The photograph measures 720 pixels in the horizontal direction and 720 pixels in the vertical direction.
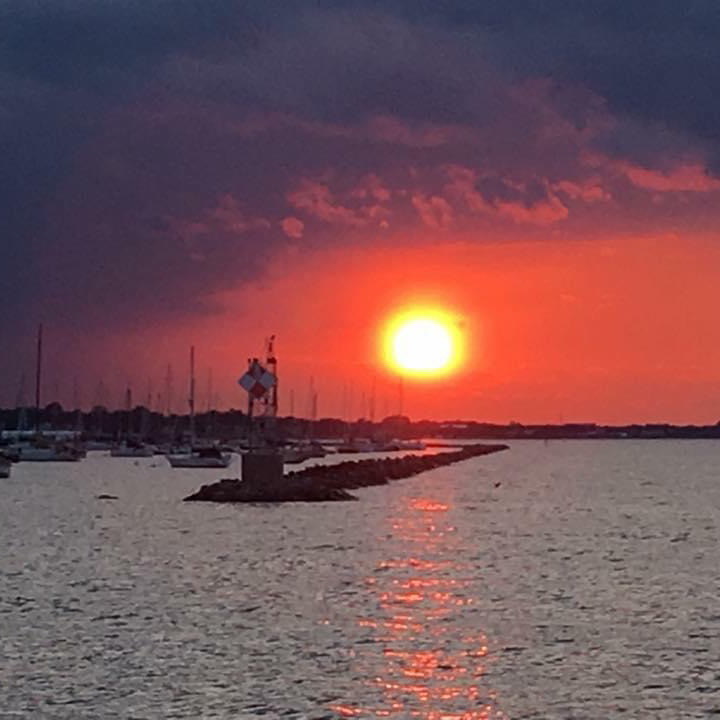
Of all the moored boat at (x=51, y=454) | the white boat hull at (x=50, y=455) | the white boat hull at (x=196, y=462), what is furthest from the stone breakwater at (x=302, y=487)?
the moored boat at (x=51, y=454)

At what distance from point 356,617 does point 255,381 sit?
144 feet

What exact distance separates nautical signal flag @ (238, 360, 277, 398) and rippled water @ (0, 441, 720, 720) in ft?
22.5

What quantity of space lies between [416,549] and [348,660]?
27.9 m

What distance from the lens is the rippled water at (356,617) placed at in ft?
84.5

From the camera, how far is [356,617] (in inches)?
1401

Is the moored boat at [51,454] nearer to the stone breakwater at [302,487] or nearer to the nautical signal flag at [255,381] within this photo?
the stone breakwater at [302,487]

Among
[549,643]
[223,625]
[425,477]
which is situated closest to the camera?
[549,643]

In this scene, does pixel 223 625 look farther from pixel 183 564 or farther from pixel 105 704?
pixel 183 564

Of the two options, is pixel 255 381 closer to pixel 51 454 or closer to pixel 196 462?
pixel 196 462

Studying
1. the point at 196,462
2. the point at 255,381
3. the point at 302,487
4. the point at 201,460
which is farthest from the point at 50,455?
the point at 255,381

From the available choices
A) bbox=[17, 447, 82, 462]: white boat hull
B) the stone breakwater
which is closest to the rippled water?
the stone breakwater

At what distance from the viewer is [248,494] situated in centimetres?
8388

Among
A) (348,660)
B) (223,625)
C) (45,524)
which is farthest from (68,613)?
(45,524)

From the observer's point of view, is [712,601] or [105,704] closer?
[105,704]
